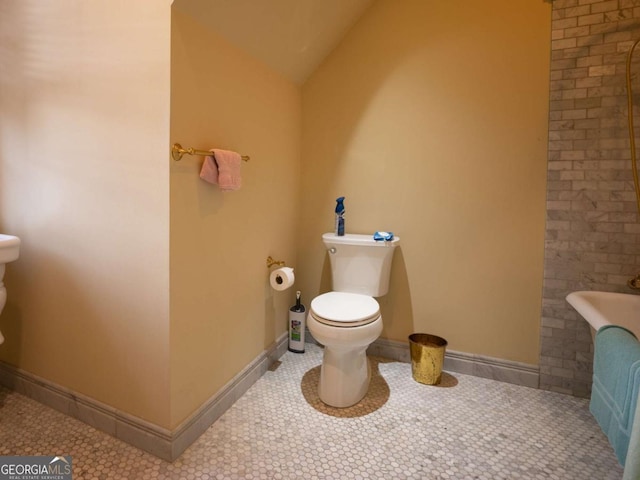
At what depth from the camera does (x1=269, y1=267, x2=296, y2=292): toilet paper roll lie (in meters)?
2.03

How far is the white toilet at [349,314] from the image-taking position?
1691 millimetres

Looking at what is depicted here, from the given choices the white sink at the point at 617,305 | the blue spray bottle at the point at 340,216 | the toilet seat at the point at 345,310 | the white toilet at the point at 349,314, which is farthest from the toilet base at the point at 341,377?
the white sink at the point at 617,305

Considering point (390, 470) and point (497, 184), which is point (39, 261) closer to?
point (390, 470)

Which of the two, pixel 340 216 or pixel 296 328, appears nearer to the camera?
pixel 340 216

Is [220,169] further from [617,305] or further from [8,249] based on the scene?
[617,305]

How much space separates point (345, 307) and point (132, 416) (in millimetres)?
1081

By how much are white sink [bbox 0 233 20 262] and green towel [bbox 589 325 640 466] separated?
2387 mm

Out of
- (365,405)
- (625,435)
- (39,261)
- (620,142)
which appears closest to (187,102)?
(39,261)

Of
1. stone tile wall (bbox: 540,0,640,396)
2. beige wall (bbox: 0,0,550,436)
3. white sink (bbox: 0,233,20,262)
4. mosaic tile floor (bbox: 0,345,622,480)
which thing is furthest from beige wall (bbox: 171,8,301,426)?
stone tile wall (bbox: 540,0,640,396)

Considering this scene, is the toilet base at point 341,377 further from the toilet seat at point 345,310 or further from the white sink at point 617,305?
the white sink at point 617,305

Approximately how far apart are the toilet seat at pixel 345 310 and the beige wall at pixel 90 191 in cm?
71

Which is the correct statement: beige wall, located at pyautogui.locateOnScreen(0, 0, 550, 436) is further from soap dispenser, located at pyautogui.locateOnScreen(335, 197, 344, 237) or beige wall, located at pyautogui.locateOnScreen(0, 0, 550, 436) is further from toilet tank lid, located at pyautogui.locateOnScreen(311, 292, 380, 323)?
toilet tank lid, located at pyautogui.locateOnScreen(311, 292, 380, 323)

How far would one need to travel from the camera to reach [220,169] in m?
1.51

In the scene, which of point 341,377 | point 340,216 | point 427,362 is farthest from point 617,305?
point 340,216
